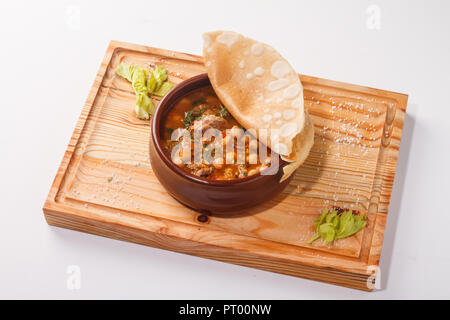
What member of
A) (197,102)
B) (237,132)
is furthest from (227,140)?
(197,102)

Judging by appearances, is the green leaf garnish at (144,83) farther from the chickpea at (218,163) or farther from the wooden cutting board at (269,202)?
the chickpea at (218,163)

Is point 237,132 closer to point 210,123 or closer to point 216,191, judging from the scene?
point 210,123

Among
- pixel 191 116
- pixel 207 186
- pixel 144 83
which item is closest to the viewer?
pixel 207 186

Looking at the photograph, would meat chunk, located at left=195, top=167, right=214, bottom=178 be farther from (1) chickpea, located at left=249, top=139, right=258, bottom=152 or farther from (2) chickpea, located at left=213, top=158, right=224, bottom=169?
(1) chickpea, located at left=249, top=139, right=258, bottom=152

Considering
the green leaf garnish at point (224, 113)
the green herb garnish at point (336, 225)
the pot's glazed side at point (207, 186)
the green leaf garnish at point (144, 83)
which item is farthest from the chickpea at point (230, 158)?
the green leaf garnish at point (144, 83)

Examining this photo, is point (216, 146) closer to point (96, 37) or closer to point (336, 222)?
point (336, 222)
